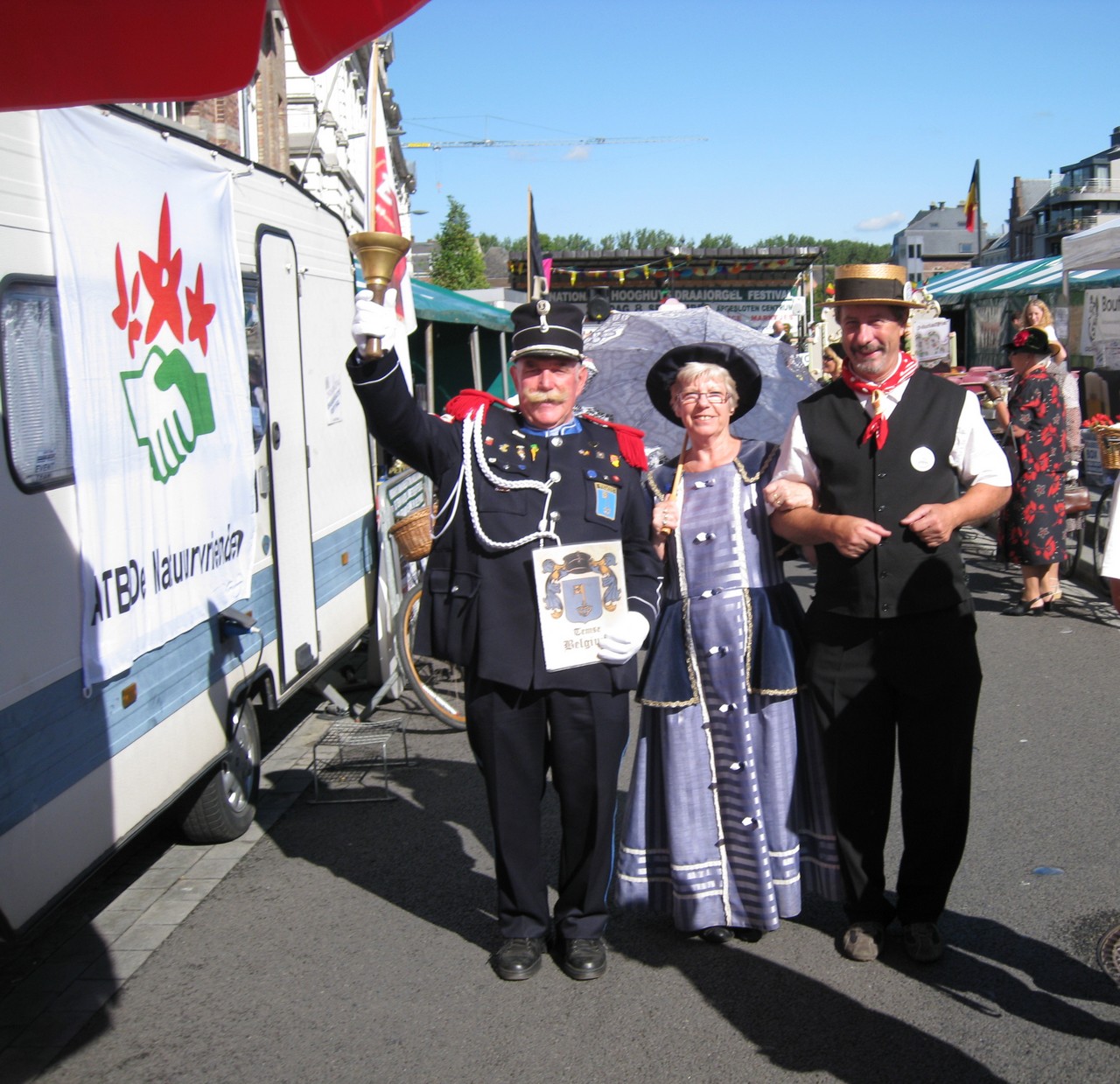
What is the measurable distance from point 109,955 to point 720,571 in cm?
241

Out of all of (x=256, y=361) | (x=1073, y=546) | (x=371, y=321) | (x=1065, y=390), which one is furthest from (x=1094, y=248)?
(x=371, y=321)

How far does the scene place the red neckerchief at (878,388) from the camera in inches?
140

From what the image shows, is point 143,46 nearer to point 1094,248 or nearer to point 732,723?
point 732,723

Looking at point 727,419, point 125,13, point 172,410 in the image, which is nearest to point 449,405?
point 727,419

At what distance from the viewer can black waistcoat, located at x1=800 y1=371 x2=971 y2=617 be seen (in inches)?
140

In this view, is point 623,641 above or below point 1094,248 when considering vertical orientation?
below

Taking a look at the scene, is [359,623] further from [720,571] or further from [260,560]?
[720,571]

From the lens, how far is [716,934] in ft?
13.1

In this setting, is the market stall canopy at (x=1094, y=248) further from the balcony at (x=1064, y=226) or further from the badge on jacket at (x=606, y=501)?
the balcony at (x=1064, y=226)

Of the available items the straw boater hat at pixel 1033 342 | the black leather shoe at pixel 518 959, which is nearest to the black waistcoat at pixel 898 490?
the black leather shoe at pixel 518 959

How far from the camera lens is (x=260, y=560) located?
539cm

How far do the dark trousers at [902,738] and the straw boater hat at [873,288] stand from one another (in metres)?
0.92

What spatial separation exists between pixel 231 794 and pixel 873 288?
3.30 meters

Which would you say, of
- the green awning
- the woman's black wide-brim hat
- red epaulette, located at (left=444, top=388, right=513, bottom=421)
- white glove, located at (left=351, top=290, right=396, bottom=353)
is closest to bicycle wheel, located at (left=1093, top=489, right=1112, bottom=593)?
the green awning
